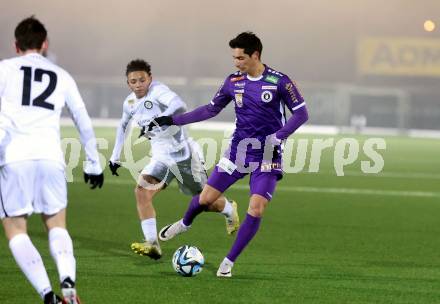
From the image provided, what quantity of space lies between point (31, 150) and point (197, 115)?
3.18 metres

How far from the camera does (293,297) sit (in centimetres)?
770

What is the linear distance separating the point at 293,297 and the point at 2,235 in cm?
440

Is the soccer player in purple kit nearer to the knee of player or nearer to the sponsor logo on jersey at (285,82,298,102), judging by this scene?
the sponsor logo on jersey at (285,82,298,102)

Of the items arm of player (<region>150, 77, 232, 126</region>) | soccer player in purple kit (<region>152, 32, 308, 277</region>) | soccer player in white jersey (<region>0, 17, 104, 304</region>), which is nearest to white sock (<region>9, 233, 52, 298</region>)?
soccer player in white jersey (<region>0, 17, 104, 304</region>)

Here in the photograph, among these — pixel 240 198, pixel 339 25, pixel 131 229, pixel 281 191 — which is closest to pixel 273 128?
pixel 131 229

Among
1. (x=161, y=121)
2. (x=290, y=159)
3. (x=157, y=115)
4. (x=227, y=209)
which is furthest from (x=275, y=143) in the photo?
(x=290, y=159)

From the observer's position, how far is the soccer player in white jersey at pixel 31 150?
6281 millimetres

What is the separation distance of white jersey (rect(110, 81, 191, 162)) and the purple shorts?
37.9 inches

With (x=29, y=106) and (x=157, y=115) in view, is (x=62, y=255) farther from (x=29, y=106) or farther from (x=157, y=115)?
→ (x=157, y=115)

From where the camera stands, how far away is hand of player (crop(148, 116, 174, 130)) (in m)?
9.21

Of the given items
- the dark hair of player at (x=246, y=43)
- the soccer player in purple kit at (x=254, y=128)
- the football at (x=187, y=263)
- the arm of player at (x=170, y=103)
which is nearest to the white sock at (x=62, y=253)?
the football at (x=187, y=263)

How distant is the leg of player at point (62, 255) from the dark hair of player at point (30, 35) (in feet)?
3.59

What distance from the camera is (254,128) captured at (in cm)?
883

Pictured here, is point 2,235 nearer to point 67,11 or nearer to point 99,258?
point 99,258
